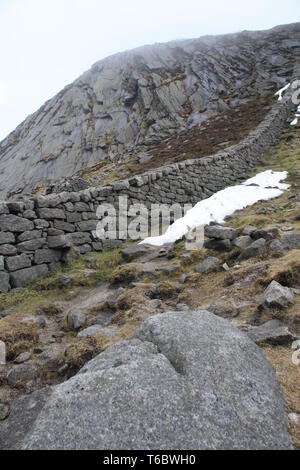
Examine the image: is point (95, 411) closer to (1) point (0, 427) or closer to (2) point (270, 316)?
(1) point (0, 427)

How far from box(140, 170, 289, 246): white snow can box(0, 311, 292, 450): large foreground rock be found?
6584 millimetres

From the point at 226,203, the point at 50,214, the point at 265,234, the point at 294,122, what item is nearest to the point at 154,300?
the point at 265,234

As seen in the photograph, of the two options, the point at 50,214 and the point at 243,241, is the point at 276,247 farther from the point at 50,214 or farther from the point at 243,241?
the point at 50,214

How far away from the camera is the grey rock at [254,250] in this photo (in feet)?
23.7

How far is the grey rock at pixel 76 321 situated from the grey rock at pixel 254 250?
11.1 feet

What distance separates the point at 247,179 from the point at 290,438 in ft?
49.1

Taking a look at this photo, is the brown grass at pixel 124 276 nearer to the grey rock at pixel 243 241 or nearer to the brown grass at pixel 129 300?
the brown grass at pixel 129 300

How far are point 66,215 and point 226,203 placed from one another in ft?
18.9

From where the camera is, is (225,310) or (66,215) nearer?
(225,310)

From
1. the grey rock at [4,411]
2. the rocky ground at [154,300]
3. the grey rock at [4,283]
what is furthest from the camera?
the grey rock at [4,283]

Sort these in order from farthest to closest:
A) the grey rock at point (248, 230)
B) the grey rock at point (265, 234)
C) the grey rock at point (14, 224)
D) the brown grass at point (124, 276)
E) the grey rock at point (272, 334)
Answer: the grey rock at point (14, 224), the grey rock at point (248, 230), the brown grass at point (124, 276), the grey rock at point (265, 234), the grey rock at point (272, 334)

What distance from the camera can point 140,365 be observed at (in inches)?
137

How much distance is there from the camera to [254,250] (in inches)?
286

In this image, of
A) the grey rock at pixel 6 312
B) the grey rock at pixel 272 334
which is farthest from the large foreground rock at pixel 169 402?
the grey rock at pixel 6 312
